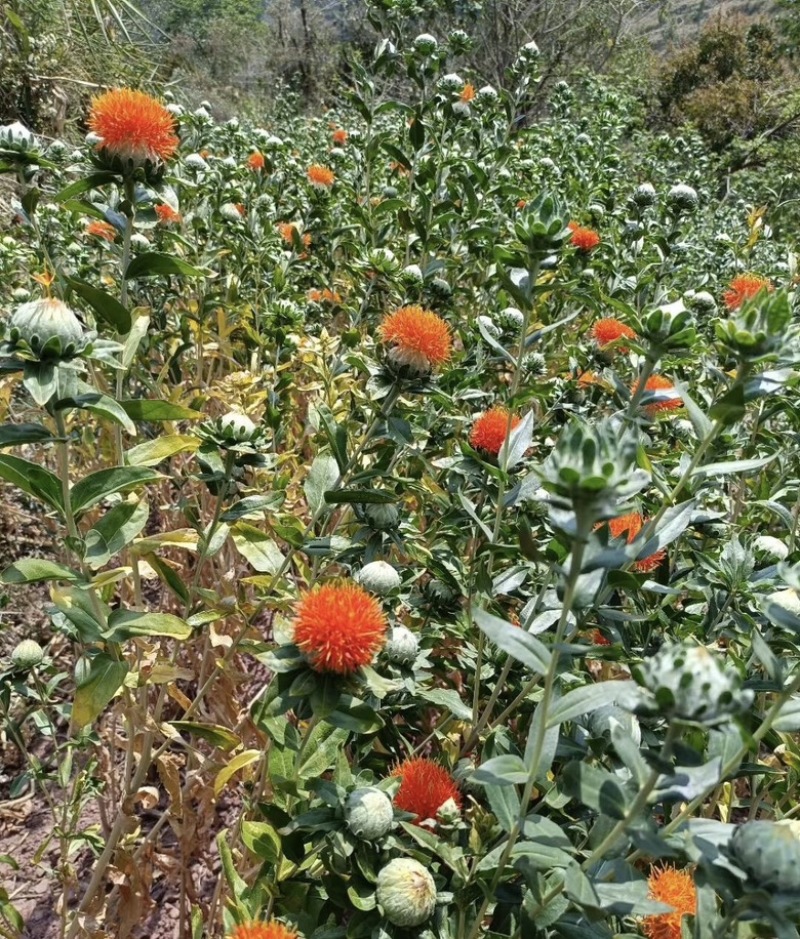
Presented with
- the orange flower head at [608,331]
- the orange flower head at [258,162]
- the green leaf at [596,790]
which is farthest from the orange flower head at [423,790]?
the orange flower head at [258,162]

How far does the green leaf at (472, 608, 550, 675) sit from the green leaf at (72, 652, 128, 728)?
625mm

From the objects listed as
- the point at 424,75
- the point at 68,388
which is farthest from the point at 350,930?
the point at 424,75

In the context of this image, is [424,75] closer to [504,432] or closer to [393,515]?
[504,432]

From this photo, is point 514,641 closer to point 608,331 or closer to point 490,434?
point 490,434

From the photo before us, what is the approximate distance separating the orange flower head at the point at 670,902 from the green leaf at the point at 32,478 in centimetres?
111

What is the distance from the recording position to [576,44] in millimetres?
12969

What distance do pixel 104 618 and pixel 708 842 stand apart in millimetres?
905

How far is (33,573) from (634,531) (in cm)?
107

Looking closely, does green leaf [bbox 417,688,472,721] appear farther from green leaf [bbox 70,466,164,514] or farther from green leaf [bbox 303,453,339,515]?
green leaf [bbox 70,466,164,514]

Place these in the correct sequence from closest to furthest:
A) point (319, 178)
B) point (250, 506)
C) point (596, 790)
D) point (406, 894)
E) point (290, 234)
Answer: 1. point (596, 790)
2. point (406, 894)
3. point (250, 506)
4. point (290, 234)
5. point (319, 178)

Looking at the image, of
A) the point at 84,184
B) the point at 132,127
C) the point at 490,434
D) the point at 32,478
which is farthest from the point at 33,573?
the point at 490,434

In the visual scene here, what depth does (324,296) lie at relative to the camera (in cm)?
298

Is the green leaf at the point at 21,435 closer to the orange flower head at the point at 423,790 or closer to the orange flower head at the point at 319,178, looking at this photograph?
the orange flower head at the point at 423,790

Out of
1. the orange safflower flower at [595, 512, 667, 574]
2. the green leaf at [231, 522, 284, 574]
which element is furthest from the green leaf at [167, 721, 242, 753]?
the orange safflower flower at [595, 512, 667, 574]
